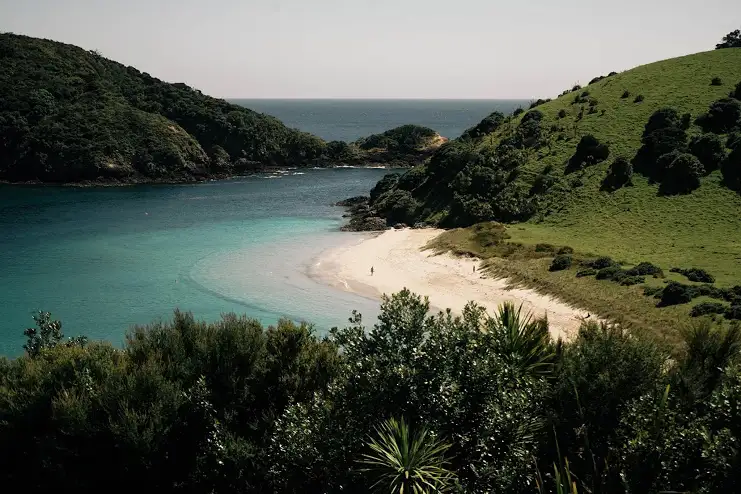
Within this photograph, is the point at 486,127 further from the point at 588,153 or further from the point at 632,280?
the point at 632,280

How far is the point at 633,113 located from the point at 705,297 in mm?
41262

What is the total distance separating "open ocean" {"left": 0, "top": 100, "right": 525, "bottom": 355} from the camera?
134ft

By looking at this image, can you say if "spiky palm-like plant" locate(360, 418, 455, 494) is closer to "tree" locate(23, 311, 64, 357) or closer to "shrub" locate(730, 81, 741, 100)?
"tree" locate(23, 311, 64, 357)

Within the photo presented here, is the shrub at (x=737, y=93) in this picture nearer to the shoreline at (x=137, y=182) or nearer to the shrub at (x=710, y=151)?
the shrub at (x=710, y=151)

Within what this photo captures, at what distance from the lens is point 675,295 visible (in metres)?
35.3

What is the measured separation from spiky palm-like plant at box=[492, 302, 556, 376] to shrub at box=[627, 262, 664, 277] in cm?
2618

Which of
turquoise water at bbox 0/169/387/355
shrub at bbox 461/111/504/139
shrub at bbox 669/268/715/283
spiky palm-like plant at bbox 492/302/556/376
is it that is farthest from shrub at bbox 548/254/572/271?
shrub at bbox 461/111/504/139

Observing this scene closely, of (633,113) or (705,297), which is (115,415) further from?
(633,113)

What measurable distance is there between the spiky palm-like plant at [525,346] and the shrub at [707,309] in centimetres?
2019

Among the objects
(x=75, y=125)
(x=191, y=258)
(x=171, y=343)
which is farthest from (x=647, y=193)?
(x=75, y=125)

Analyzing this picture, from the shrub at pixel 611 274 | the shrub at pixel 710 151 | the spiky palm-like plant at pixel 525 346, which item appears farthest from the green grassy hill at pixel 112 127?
the spiky palm-like plant at pixel 525 346

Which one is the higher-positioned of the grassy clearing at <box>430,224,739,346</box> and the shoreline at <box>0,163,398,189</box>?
the shoreline at <box>0,163,398,189</box>

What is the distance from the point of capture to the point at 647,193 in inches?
2270

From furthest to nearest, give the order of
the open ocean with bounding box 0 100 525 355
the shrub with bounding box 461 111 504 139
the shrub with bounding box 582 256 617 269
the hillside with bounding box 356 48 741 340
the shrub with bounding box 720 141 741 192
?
the shrub with bounding box 461 111 504 139 → the shrub with bounding box 720 141 741 192 → the hillside with bounding box 356 48 741 340 → the shrub with bounding box 582 256 617 269 → the open ocean with bounding box 0 100 525 355
